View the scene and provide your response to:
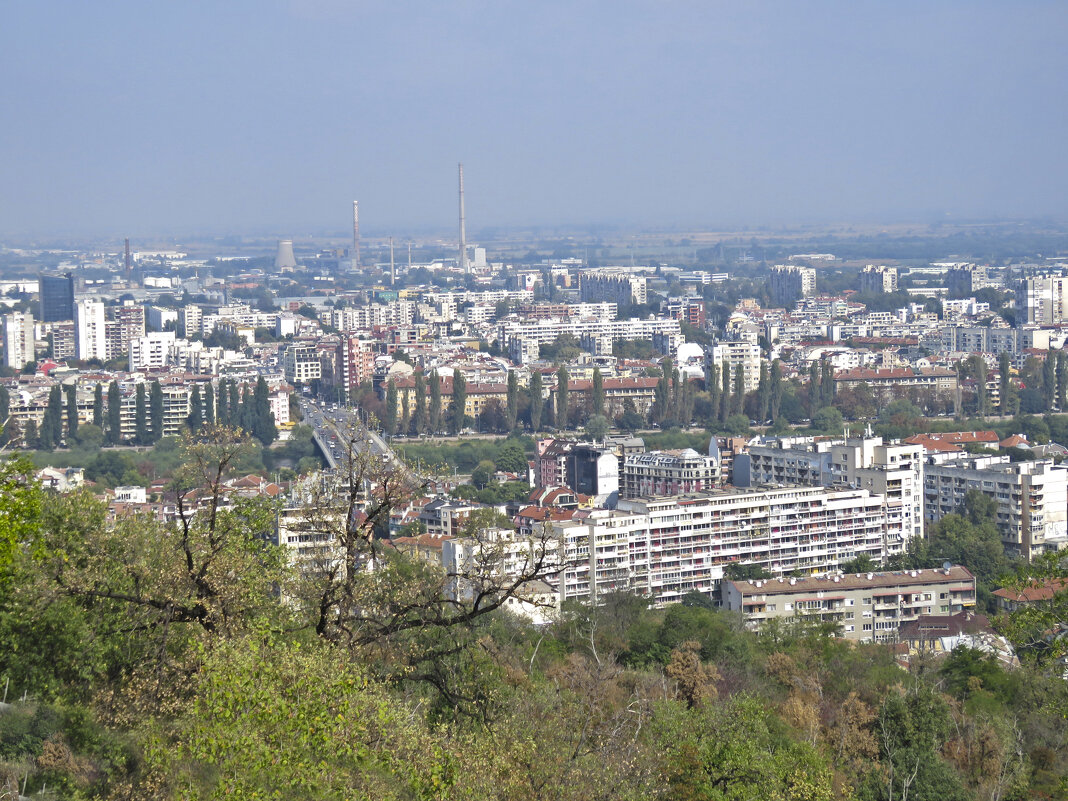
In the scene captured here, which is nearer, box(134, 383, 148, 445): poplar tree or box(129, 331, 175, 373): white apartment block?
box(134, 383, 148, 445): poplar tree

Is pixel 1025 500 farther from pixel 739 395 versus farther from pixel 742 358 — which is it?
pixel 742 358

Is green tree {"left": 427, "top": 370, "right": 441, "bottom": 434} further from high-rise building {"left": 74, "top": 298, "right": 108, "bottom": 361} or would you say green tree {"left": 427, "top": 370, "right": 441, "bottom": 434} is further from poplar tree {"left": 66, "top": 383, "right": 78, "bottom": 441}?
high-rise building {"left": 74, "top": 298, "right": 108, "bottom": 361}

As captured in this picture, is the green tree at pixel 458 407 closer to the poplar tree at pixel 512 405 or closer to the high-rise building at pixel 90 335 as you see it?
the poplar tree at pixel 512 405

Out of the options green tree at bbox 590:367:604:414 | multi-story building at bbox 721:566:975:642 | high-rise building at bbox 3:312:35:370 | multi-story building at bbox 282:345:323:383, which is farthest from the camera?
high-rise building at bbox 3:312:35:370

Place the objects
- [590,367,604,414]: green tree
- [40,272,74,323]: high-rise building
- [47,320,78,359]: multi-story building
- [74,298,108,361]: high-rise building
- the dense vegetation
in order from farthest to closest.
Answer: [40,272,74,323]: high-rise building, [74,298,108,361]: high-rise building, [47,320,78,359]: multi-story building, [590,367,604,414]: green tree, the dense vegetation

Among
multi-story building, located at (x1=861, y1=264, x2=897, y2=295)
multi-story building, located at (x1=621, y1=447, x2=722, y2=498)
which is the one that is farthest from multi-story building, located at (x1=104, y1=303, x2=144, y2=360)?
multi-story building, located at (x1=861, y1=264, x2=897, y2=295)

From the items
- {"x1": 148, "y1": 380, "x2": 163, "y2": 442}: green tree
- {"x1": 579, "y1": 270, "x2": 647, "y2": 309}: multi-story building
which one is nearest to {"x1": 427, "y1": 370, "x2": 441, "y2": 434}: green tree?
{"x1": 148, "y1": 380, "x2": 163, "y2": 442}: green tree

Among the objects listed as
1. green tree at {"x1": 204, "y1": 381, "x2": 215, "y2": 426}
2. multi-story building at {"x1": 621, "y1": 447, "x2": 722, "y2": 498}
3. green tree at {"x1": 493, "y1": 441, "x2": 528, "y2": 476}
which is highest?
green tree at {"x1": 204, "y1": 381, "x2": 215, "y2": 426}

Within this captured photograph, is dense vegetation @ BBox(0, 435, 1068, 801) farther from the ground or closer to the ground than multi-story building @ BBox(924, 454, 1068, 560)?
farther from the ground
